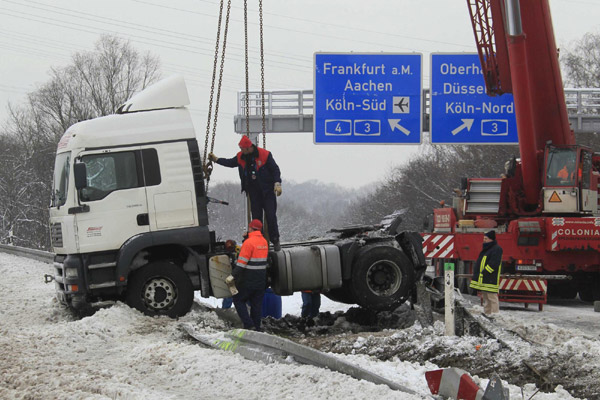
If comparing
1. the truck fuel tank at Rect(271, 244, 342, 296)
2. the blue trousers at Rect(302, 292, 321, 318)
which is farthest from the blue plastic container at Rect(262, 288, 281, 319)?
the truck fuel tank at Rect(271, 244, 342, 296)

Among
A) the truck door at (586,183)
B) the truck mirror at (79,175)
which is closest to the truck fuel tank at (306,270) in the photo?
the truck mirror at (79,175)

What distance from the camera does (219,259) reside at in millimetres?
11680

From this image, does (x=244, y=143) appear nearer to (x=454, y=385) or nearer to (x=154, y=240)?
(x=154, y=240)

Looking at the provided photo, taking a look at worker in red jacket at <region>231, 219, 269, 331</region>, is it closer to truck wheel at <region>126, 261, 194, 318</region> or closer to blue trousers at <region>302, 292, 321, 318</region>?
truck wheel at <region>126, 261, 194, 318</region>

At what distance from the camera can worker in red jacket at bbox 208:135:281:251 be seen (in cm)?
1208

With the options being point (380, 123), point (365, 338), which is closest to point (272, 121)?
point (380, 123)

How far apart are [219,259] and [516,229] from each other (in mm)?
7323

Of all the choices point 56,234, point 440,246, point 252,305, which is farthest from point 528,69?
point 56,234

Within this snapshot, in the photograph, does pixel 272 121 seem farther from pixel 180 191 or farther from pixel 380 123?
pixel 180 191

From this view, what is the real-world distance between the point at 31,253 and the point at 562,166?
18.4 m

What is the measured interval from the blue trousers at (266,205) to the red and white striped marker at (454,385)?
5.61 meters

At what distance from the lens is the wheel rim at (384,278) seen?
11771mm

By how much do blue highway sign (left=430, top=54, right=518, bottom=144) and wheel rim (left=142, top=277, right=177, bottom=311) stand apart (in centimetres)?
1074

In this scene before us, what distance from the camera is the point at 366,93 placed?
20.6m
